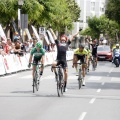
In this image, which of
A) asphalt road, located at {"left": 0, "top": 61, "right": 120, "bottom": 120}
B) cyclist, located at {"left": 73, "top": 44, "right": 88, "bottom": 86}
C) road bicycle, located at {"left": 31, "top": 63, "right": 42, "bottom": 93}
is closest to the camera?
asphalt road, located at {"left": 0, "top": 61, "right": 120, "bottom": 120}

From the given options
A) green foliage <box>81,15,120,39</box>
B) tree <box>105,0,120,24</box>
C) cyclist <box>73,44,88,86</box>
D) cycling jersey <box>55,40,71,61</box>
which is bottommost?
green foliage <box>81,15,120,39</box>

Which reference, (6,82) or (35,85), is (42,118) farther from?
(6,82)

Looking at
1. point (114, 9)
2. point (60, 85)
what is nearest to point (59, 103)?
point (60, 85)

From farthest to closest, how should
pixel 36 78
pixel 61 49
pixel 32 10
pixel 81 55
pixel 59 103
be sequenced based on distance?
pixel 32 10, pixel 81 55, pixel 36 78, pixel 61 49, pixel 59 103

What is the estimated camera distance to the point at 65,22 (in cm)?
7125

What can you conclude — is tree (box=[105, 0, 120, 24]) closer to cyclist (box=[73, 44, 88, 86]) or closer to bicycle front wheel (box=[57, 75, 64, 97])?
cyclist (box=[73, 44, 88, 86])

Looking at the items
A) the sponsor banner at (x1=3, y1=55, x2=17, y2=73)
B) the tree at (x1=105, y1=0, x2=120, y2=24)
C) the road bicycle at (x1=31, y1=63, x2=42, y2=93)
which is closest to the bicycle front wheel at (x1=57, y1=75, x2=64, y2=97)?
the road bicycle at (x1=31, y1=63, x2=42, y2=93)

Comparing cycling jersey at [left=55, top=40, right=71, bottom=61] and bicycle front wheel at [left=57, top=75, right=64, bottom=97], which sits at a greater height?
cycling jersey at [left=55, top=40, right=71, bottom=61]

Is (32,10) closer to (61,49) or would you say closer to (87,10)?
(61,49)

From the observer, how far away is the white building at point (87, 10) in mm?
112312

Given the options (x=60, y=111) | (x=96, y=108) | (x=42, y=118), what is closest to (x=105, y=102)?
(x=96, y=108)

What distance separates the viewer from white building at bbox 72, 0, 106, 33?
112 meters

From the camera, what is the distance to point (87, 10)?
116062 millimetres

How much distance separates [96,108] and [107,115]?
57.9 inches
